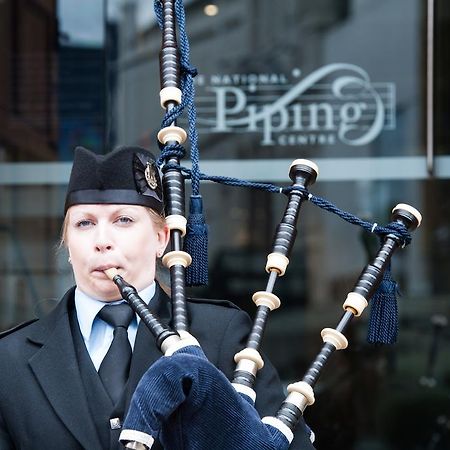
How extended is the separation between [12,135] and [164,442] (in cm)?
283

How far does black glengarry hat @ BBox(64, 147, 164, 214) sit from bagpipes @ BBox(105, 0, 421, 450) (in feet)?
0.18

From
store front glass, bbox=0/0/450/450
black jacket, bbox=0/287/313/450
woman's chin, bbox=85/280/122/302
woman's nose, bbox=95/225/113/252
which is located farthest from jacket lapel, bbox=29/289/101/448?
store front glass, bbox=0/0/450/450

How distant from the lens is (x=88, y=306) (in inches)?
94.5

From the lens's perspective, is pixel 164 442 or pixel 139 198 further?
pixel 139 198

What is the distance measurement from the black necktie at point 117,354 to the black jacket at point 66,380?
0.02 meters

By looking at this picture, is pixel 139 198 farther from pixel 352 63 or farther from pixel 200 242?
pixel 352 63

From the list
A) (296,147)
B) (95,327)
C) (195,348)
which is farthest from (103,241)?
(296,147)

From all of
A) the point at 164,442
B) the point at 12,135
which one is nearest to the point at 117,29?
the point at 12,135

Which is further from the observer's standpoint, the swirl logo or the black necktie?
the swirl logo

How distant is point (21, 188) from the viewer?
185 inches

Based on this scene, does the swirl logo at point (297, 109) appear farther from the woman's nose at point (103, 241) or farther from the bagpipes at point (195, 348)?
the woman's nose at point (103, 241)

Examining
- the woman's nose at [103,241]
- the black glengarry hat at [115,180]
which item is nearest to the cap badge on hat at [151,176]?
the black glengarry hat at [115,180]

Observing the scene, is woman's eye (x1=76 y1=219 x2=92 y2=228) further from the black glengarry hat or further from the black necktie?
the black necktie

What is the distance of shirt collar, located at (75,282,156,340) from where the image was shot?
239 cm
